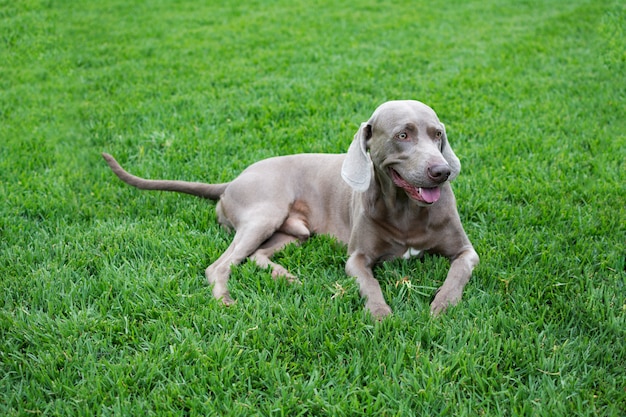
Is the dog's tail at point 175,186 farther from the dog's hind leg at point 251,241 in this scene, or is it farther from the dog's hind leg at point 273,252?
the dog's hind leg at point 273,252

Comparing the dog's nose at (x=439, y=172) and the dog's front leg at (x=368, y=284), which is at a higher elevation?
the dog's nose at (x=439, y=172)

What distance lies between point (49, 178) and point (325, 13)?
19.8ft

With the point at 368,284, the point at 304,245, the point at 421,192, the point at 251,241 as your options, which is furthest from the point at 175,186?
the point at 421,192

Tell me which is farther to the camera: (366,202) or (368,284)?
(366,202)

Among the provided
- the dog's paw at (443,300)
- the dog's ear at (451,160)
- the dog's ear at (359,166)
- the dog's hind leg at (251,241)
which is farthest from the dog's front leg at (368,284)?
the dog's ear at (451,160)

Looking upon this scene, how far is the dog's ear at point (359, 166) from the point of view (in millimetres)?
3281

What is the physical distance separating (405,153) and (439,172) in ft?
0.83

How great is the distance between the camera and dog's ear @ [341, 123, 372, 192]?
328 centimetres

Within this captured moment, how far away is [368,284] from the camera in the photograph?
3186mm

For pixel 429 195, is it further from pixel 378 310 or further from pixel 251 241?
pixel 251 241

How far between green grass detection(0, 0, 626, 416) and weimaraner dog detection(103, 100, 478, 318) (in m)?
0.11

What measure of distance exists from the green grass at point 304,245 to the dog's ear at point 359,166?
0.51m

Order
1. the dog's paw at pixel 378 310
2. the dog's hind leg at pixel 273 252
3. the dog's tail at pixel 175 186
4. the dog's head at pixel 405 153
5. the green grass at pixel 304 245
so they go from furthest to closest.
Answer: the dog's tail at pixel 175 186 < the dog's hind leg at pixel 273 252 < the dog's head at pixel 405 153 < the dog's paw at pixel 378 310 < the green grass at pixel 304 245

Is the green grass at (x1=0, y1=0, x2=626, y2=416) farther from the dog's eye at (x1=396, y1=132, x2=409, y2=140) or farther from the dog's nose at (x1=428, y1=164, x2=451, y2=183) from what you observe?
the dog's eye at (x1=396, y1=132, x2=409, y2=140)
